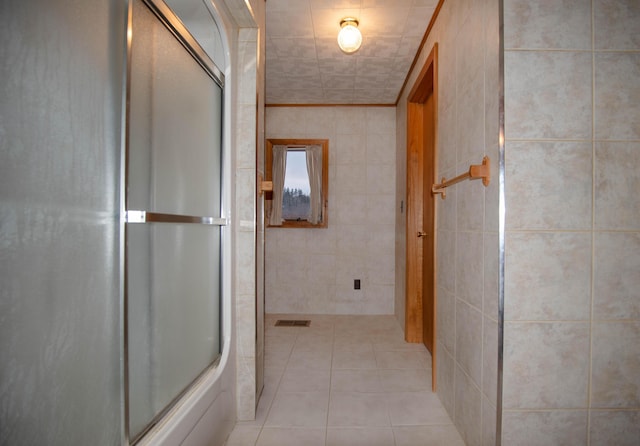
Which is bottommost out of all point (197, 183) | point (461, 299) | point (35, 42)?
point (461, 299)

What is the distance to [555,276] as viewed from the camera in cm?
122

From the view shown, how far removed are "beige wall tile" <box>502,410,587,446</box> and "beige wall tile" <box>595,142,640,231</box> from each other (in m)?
0.68

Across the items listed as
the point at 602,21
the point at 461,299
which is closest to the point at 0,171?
the point at 461,299

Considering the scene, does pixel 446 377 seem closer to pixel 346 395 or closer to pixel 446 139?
pixel 346 395

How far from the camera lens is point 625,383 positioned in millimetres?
1222

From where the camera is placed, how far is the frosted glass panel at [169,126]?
0.94 metres

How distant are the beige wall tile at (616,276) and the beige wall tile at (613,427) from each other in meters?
0.34

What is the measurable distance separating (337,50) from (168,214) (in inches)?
82.2

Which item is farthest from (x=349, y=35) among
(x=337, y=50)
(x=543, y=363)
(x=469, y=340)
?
(x=543, y=363)

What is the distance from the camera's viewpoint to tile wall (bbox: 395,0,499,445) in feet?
4.26

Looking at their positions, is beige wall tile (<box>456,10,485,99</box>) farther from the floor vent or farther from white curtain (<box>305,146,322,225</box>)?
the floor vent

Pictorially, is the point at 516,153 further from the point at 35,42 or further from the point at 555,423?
the point at 35,42

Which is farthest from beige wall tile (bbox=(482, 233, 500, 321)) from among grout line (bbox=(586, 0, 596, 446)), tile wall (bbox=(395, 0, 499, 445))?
grout line (bbox=(586, 0, 596, 446))

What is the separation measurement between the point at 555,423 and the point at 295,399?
1248 mm
